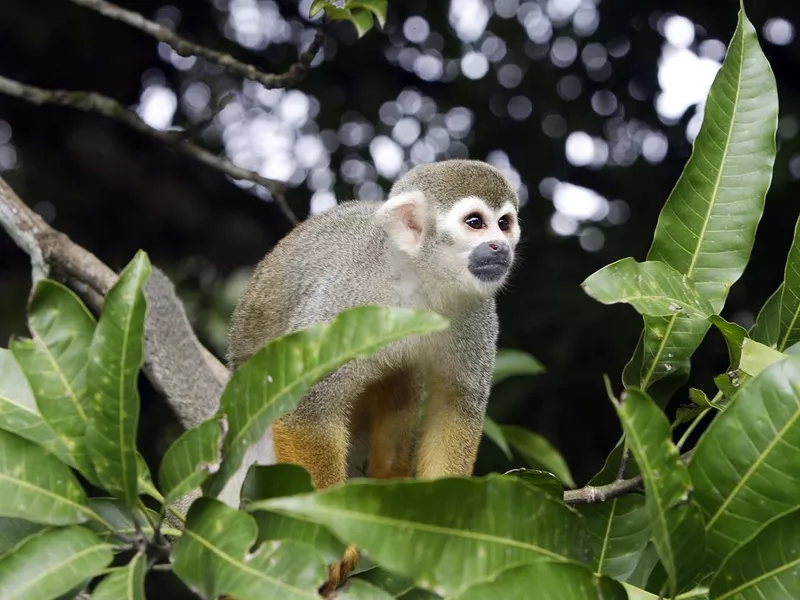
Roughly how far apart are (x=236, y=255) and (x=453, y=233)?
3048mm

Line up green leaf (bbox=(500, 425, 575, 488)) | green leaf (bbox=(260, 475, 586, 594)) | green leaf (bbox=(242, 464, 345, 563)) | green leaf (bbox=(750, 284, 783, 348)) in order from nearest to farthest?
1. green leaf (bbox=(260, 475, 586, 594))
2. green leaf (bbox=(242, 464, 345, 563))
3. green leaf (bbox=(750, 284, 783, 348))
4. green leaf (bbox=(500, 425, 575, 488))

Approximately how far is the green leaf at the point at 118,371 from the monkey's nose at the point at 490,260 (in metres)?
1.47

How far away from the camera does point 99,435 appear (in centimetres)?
171

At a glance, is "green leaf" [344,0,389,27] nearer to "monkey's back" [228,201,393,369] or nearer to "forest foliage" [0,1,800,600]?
"monkey's back" [228,201,393,369]

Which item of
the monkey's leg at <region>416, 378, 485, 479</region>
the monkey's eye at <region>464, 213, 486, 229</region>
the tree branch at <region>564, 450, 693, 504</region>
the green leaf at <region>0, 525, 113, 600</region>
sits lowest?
the monkey's leg at <region>416, 378, 485, 479</region>

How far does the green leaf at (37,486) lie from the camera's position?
169cm

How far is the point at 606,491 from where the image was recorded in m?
2.11

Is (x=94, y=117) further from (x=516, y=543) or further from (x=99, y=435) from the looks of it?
(x=516, y=543)

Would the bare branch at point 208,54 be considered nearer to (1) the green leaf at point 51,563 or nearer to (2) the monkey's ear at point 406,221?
(2) the monkey's ear at point 406,221

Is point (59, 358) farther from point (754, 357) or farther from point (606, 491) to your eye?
point (754, 357)

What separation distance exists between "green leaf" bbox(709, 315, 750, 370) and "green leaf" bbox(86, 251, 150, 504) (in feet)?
3.85

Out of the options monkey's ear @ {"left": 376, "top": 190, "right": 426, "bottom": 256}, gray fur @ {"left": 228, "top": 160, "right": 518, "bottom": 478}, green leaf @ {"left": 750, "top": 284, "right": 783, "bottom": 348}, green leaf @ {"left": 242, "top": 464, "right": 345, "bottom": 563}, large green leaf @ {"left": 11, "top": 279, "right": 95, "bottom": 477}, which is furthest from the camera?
monkey's ear @ {"left": 376, "top": 190, "right": 426, "bottom": 256}

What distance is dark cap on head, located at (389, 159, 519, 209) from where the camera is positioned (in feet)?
9.87

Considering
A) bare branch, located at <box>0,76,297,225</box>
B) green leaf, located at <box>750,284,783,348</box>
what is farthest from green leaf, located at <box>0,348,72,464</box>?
bare branch, located at <box>0,76,297,225</box>
